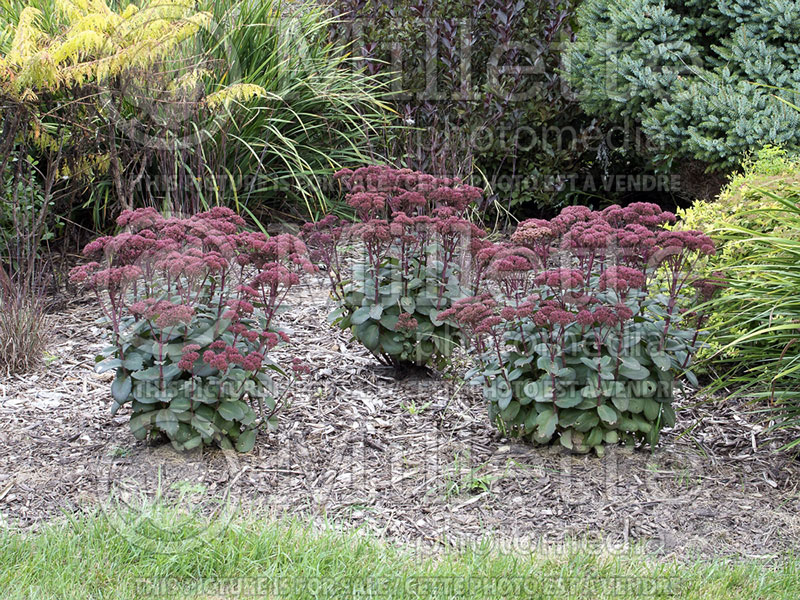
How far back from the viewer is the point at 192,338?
3455mm

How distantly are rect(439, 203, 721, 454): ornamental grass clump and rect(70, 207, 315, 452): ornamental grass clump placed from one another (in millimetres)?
832

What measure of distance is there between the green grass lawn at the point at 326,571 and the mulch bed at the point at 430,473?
177 millimetres

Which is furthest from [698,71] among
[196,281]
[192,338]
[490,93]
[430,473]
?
[192,338]

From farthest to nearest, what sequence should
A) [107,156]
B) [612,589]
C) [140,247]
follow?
[107,156]
[140,247]
[612,589]

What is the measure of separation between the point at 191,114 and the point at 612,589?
14.9 ft

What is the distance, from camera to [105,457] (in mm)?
3646

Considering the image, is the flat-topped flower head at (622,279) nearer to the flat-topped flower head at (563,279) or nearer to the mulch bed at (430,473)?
the flat-topped flower head at (563,279)

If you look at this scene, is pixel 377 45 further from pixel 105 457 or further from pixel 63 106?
pixel 105 457

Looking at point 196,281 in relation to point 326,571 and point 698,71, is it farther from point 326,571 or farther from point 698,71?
point 698,71

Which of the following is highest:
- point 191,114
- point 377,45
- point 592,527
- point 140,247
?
point 377,45

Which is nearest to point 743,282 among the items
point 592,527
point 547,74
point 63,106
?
point 592,527

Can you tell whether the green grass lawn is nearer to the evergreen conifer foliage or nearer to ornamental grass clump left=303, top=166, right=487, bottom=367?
ornamental grass clump left=303, top=166, right=487, bottom=367

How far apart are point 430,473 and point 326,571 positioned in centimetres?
86

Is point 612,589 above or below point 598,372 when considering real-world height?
below
